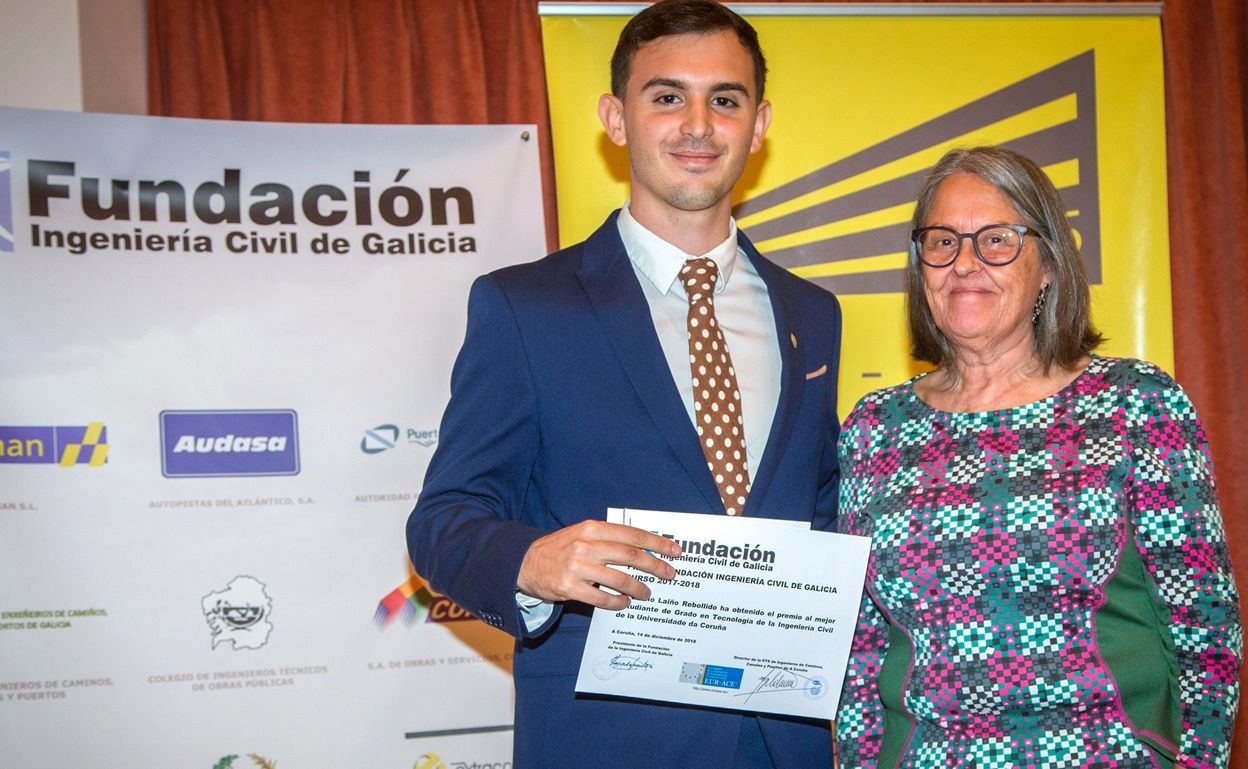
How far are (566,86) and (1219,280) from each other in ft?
8.49

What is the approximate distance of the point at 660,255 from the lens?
2.42 meters

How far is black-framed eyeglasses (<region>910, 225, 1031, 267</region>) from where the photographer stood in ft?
7.40

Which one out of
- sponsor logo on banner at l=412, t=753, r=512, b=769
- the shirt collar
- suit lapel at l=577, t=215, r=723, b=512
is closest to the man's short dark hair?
the shirt collar

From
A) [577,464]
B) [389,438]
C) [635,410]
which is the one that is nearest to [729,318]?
[635,410]

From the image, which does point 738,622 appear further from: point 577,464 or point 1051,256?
point 1051,256

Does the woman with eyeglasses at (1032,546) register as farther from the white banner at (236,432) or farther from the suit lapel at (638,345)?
the white banner at (236,432)

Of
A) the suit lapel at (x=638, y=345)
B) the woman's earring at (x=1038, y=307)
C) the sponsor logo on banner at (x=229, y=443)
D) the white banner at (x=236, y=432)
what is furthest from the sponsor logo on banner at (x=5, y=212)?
Result: the woman's earring at (x=1038, y=307)

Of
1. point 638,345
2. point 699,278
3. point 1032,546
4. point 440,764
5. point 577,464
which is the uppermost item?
point 699,278

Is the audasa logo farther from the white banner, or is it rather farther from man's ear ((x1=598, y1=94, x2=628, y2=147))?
man's ear ((x1=598, y1=94, x2=628, y2=147))

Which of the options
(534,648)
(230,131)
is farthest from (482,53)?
(534,648)

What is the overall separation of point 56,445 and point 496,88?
77.9 inches

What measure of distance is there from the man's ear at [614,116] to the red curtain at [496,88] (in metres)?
1.52

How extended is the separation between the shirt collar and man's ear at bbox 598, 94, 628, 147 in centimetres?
22

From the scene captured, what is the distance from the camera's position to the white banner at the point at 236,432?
10.7 feet
